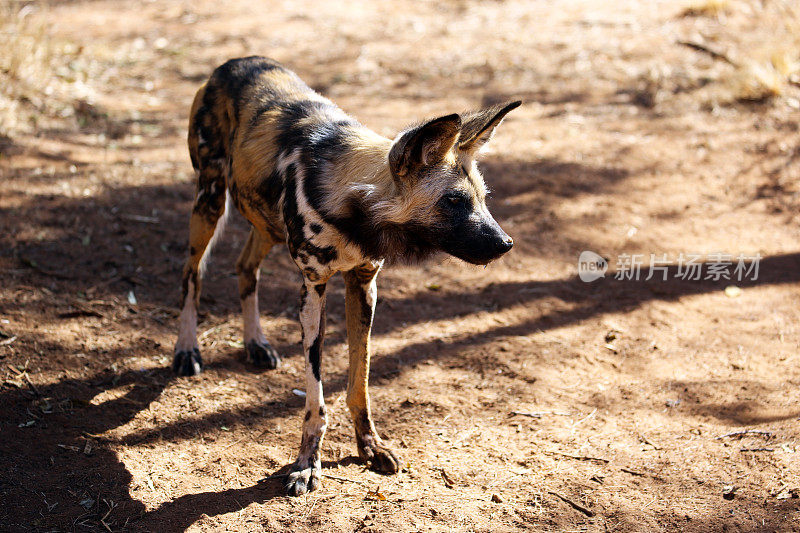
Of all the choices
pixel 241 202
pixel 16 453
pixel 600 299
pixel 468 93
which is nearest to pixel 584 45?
pixel 468 93

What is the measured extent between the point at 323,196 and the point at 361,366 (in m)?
1.06

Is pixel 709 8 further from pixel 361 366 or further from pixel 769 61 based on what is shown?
pixel 361 366

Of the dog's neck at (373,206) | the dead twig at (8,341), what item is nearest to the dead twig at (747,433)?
the dog's neck at (373,206)

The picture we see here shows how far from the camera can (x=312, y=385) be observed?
13.1ft

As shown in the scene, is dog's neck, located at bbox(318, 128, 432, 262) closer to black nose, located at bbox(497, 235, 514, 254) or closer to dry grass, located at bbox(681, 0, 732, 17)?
black nose, located at bbox(497, 235, 514, 254)

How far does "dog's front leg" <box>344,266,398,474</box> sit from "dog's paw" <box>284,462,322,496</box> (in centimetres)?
33

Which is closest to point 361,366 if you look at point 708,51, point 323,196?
point 323,196

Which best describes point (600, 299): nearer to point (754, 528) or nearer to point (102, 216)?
point (754, 528)

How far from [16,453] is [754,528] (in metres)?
3.90

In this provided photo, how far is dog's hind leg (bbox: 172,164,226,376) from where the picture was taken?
4.81 metres

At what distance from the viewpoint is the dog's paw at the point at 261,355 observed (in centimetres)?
506

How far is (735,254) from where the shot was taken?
6.55m

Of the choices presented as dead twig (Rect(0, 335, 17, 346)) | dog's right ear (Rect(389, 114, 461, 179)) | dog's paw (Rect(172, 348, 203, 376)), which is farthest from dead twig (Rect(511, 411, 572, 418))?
dead twig (Rect(0, 335, 17, 346))

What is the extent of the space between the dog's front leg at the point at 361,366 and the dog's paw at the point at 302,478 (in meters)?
0.33
